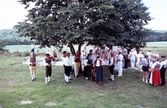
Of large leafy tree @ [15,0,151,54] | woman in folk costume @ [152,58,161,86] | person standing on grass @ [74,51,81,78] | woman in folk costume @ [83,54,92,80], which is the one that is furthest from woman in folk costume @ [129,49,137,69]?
person standing on grass @ [74,51,81,78]

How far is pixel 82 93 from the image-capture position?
9602mm

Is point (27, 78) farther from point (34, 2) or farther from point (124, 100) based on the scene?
point (124, 100)

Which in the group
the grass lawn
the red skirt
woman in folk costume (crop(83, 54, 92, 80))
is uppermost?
woman in folk costume (crop(83, 54, 92, 80))

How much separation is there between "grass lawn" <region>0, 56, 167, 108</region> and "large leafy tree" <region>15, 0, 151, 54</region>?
7.77 feet

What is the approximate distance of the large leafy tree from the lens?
1018 cm

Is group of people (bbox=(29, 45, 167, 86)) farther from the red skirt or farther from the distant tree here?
the distant tree

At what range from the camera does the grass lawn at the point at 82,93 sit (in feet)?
27.1

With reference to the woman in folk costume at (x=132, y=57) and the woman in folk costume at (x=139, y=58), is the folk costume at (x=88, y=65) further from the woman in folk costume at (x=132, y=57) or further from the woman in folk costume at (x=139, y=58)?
the woman in folk costume at (x=139, y=58)

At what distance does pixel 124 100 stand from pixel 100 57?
3.27 metres

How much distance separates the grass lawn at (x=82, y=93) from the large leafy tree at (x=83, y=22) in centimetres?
237

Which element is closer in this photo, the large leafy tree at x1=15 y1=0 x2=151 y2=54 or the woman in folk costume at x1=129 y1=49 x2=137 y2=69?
the large leafy tree at x1=15 y1=0 x2=151 y2=54

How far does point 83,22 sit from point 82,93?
3.85 meters

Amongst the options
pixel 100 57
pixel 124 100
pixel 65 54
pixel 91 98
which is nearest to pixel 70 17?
pixel 65 54

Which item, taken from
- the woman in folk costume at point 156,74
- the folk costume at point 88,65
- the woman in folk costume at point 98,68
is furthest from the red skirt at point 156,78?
the folk costume at point 88,65
